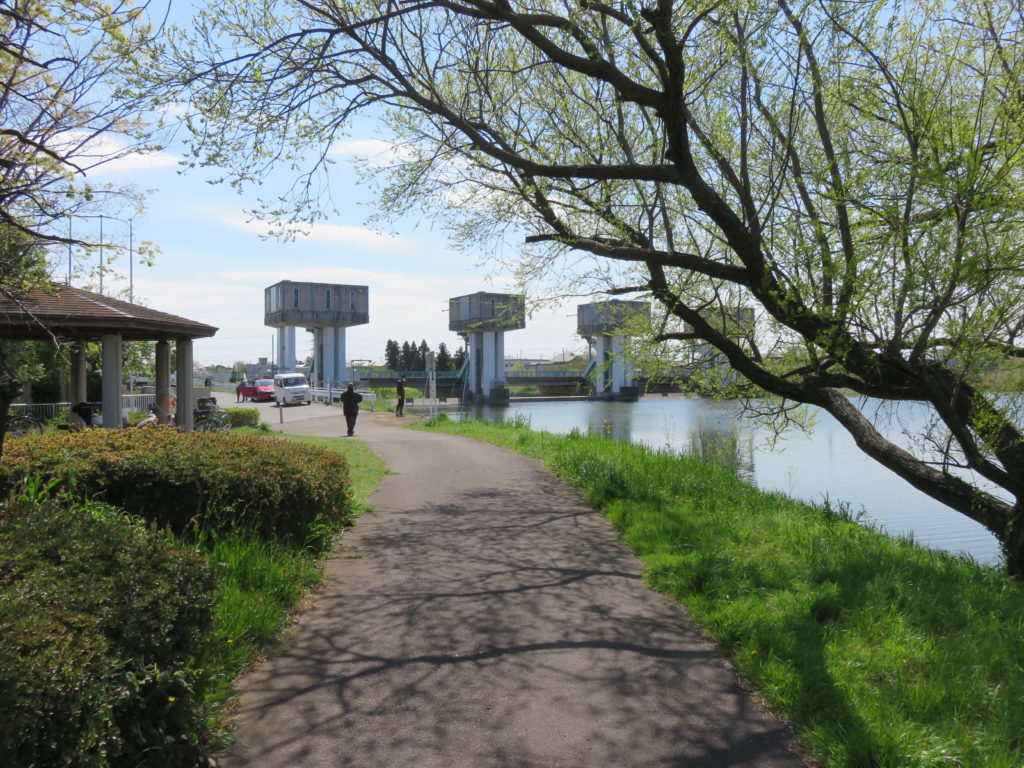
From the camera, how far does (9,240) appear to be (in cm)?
884

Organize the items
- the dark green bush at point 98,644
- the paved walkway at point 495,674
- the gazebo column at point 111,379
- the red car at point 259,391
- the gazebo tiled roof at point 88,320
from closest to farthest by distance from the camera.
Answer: the dark green bush at point 98,644
the paved walkway at point 495,674
the gazebo tiled roof at point 88,320
the gazebo column at point 111,379
the red car at point 259,391

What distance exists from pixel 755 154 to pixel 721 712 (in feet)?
23.9

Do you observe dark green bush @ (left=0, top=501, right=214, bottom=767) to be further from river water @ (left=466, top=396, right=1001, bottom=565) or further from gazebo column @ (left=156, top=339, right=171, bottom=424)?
gazebo column @ (left=156, top=339, right=171, bottom=424)

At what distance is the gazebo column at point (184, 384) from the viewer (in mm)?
20220

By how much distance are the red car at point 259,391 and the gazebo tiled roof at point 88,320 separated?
1320 inches

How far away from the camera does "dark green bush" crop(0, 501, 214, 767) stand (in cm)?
281

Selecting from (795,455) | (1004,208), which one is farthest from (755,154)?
(795,455)

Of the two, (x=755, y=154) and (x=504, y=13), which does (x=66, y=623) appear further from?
(x=755, y=154)

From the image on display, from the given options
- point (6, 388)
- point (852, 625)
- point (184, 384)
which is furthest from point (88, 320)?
point (852, 625)

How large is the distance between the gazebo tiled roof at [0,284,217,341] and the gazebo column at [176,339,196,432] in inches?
30.5

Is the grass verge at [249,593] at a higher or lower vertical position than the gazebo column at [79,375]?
lower

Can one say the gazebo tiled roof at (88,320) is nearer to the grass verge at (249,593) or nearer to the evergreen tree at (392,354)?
the grass verge at (249,593)

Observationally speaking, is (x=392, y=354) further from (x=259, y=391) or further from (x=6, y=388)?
(x=6, y=388)

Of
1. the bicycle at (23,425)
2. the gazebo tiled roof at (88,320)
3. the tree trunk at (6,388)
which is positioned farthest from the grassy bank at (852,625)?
the bicycle at (23,425)
